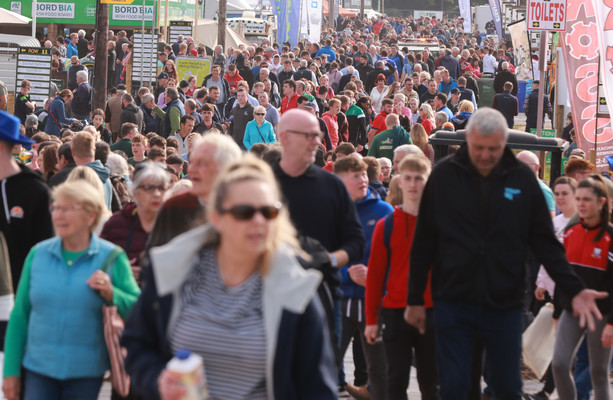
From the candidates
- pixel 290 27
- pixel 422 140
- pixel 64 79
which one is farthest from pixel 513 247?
pixel 290 27

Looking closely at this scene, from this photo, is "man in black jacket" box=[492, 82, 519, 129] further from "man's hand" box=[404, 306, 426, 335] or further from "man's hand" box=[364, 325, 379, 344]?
"man's hand" box=[404, 306, 426, 335]

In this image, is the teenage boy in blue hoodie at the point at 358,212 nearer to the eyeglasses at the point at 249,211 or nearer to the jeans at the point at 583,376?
the jeans at the point at 583,376

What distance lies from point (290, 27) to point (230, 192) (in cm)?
3536

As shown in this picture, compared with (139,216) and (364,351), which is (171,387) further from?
(364,351)

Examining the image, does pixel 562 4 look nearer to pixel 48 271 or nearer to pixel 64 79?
pixel 48 271

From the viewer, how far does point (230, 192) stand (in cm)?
339

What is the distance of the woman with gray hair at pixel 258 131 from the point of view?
16172mm

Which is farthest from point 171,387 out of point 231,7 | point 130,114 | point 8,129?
point 231,7

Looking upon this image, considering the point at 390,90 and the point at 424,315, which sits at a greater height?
the point at 390,90

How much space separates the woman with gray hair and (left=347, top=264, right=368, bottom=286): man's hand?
9.12 m

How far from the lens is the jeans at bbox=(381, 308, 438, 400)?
252 inches

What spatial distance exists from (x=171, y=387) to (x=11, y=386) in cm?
204

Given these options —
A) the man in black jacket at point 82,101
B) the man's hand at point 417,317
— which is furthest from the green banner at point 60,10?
the man's hand at point 417,317

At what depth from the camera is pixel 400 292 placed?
6.44 m
